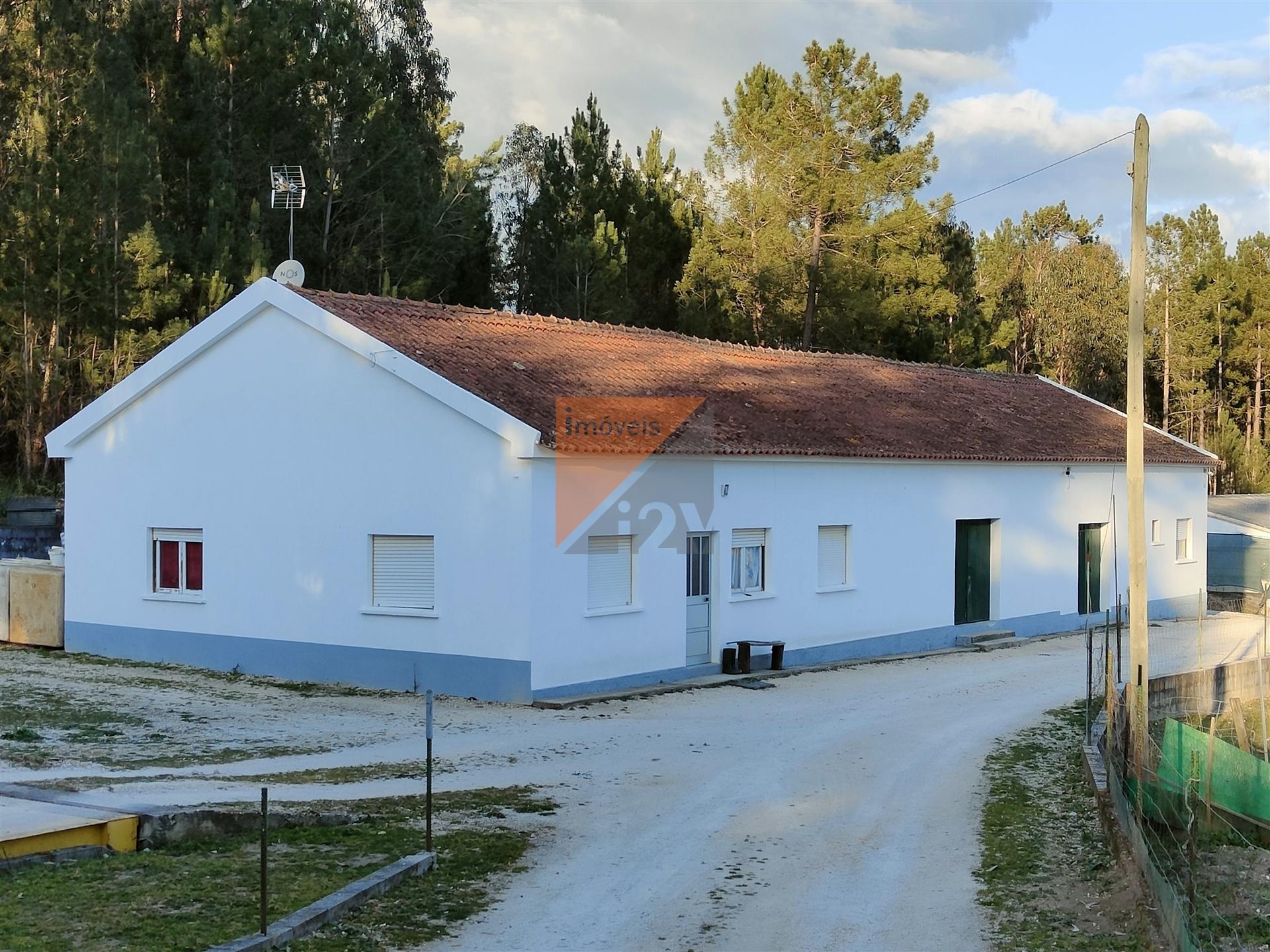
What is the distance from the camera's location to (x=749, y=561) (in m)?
20.2

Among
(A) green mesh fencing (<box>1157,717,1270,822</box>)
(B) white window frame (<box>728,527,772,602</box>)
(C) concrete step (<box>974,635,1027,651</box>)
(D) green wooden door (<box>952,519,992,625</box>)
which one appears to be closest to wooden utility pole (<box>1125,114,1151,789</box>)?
(A) green mesh fencing (<box>1157,717,1270,822</box>)

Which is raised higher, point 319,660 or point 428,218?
point 428,218

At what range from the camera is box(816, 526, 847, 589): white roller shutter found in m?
21.5

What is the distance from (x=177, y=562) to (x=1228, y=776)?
15115 mm

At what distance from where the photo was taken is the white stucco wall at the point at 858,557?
17.4 metres

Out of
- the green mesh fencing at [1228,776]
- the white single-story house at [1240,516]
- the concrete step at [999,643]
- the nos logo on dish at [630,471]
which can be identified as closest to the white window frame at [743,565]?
the nos logo on dish at [630,471]

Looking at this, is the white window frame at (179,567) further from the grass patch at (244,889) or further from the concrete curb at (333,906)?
the concrete curb at (333,906)

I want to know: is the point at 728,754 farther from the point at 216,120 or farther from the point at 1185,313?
the point at 1185,313

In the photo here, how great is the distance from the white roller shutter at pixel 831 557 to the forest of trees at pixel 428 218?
15.7 metres

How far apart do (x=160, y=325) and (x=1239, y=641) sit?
23628mm

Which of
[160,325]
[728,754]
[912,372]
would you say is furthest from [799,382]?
[160,325]

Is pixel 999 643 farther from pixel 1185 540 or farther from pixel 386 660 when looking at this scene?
pixel 386 660

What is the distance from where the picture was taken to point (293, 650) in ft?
61.8

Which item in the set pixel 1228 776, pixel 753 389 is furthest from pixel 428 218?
pixel 1228 776
